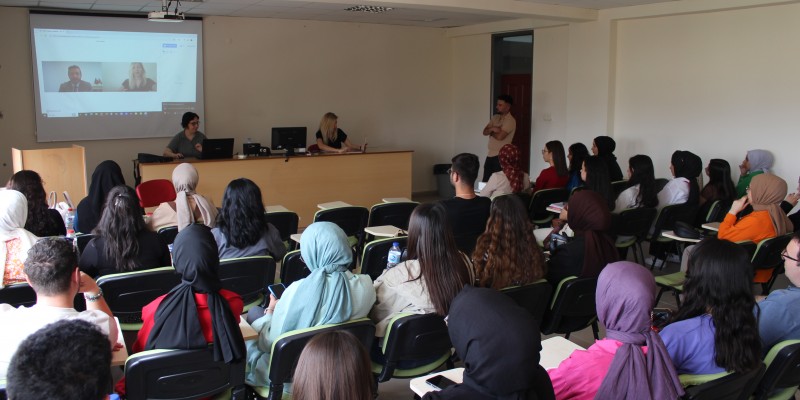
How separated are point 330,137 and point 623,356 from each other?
7403 mm

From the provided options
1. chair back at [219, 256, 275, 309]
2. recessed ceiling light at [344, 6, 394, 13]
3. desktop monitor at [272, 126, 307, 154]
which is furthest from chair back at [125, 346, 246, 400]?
recessed ceiling light at [344, 6, 394, 13]

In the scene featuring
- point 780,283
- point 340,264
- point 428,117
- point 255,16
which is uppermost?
point 255,16

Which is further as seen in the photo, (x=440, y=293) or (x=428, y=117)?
(x=428, y=117)

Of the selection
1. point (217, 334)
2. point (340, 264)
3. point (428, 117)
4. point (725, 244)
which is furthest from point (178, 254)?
point (428, 117)

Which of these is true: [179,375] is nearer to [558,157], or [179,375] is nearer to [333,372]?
[333,372]

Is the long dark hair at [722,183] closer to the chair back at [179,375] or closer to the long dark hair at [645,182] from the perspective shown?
the long dark hair at [645,182]

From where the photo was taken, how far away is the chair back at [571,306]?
148 inches

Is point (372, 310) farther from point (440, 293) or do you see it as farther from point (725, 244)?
point (725, 244)

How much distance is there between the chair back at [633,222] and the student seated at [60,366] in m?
4.88

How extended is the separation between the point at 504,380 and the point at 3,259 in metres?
2.87

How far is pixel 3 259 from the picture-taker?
351 cm

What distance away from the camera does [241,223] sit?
4.14m

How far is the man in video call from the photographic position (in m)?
8.54

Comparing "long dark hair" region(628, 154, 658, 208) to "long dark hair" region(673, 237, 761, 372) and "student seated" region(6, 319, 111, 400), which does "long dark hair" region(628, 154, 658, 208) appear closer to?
"long dark hair" region(673, 237, 761, 372)
